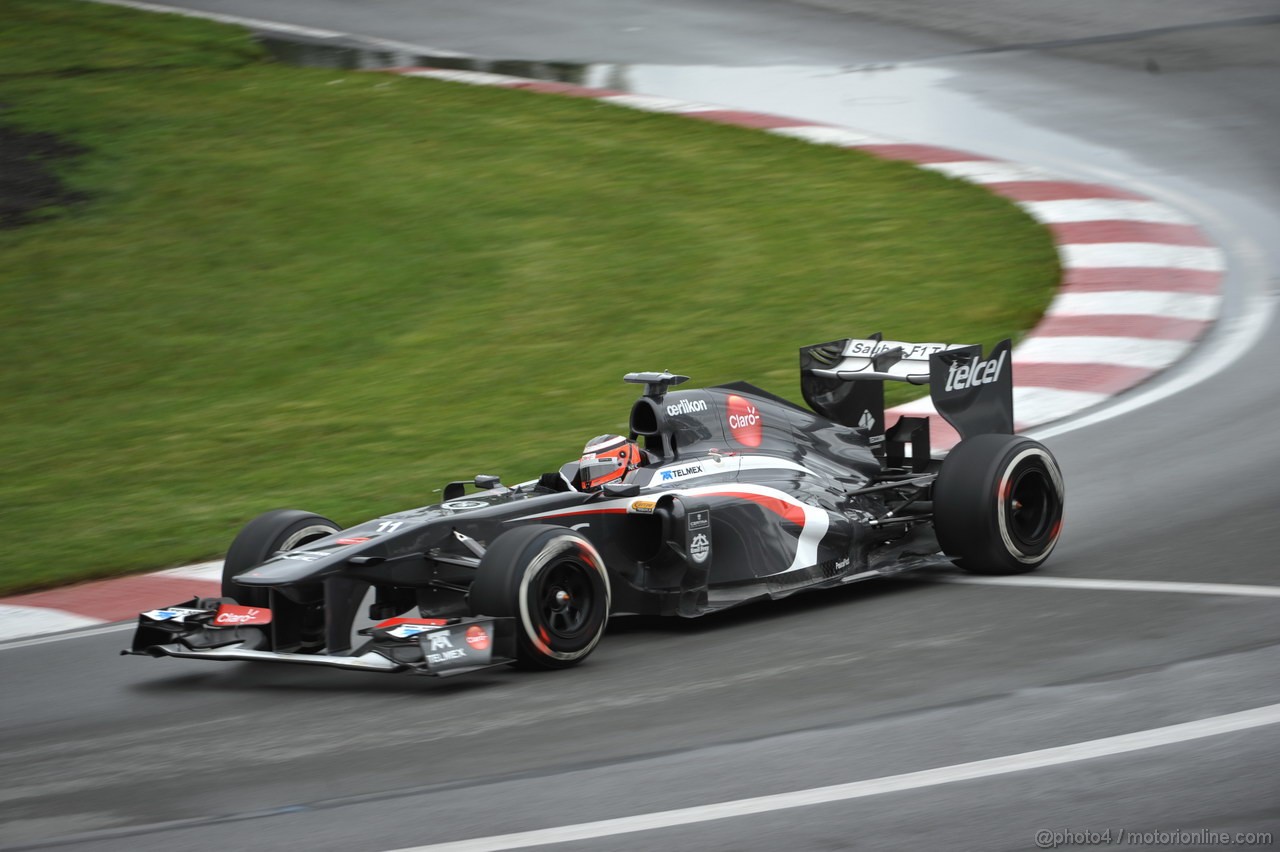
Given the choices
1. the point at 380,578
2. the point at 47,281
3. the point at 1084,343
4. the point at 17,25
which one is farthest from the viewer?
the point at 17,25

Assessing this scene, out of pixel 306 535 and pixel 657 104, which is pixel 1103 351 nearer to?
pixel 306 535

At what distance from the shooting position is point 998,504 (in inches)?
A: 302

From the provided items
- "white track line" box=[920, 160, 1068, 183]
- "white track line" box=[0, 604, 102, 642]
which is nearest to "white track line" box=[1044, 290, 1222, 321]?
"white track line" box=[920, 160, 1068, 183]

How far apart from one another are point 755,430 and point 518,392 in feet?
14.5

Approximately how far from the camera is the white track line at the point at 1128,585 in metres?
7.14

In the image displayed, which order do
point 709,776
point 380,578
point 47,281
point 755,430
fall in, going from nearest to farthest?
point 709,776 < point 380,578 < point 755,430 < point 47,281

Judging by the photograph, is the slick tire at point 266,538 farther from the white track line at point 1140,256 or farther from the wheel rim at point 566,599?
the white track line at point 1140,256

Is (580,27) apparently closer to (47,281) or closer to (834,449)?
(47,281)

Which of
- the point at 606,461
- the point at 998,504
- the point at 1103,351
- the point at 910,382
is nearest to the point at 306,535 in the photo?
the point at 606,461

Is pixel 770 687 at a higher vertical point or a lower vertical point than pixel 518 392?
lower

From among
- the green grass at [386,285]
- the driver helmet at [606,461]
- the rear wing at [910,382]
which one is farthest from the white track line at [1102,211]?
the driver helmet at [606,461]

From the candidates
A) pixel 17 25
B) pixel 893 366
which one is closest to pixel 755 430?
pixel 893 366

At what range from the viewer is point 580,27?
2356cm

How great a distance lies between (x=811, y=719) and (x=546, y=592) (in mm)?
1350
